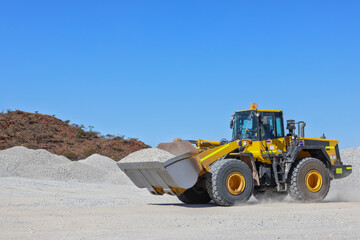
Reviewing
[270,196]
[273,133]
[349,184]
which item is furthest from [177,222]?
[349,184]

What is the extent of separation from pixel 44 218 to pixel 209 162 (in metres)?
4.47

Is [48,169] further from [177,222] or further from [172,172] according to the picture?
[177,222]

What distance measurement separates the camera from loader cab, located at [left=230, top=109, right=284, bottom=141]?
14.0 metres

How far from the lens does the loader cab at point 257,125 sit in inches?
552

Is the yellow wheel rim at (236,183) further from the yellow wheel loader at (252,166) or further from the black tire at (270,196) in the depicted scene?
the black tire at (270,196)

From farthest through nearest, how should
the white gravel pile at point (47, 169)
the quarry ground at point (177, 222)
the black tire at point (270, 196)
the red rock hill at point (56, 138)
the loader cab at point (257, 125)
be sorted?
the red rock hill at point (56, 138), the white gravel pile at point (47, 169), the black tire at point (270, 196), the loader cab at point (257, 125), the quarry ground at point (177, 222)

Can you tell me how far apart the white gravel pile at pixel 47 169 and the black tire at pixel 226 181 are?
16472mm

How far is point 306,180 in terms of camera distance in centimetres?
1406

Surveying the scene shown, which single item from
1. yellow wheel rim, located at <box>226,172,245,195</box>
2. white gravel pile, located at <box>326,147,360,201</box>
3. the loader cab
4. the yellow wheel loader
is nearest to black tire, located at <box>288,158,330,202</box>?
the yellow wheel loader

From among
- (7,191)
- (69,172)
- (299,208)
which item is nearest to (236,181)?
(299,208)

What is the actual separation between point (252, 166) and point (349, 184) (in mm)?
10358

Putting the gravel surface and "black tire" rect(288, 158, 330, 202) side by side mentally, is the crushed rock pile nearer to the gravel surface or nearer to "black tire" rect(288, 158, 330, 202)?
the gravel surface

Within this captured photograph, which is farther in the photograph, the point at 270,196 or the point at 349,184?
the point at 349,184

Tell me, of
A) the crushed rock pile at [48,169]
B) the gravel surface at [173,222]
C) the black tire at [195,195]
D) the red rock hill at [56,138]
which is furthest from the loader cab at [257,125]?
the red rock hill at [56,138]
